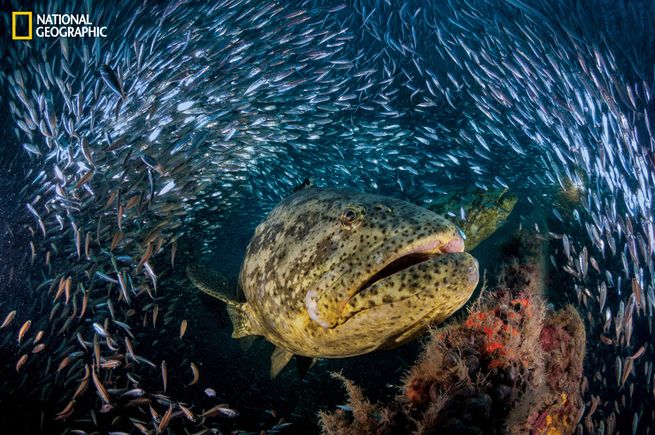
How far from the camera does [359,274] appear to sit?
7.66 ft

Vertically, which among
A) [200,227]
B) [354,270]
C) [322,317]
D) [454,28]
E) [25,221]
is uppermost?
[454,28]

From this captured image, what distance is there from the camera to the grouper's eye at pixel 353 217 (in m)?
2.64

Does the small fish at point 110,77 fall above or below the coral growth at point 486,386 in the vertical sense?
above

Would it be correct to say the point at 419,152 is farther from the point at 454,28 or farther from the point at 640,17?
the point at 640,17

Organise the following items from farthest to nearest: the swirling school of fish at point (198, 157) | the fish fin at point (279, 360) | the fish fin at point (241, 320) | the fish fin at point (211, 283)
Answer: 1. the swirling school of fish at point (198, 157)
2. the fish fin at point (279, 360)
3. the fish fin at point (211, 283)
4. the fish fin at point (241, 320)

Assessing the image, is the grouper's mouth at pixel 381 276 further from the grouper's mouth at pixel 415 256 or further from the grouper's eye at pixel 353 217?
the grouper's eye at pixel 353 217

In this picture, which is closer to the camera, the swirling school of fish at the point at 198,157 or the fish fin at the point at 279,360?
the fish fin at the point at 279,360

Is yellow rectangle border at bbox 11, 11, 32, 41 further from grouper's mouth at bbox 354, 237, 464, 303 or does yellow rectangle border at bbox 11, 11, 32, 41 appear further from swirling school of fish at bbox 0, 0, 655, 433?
grouper's mouth at bbox 354, 237, 464, 303

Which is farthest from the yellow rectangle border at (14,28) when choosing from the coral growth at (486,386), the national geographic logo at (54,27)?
the coral growth at (486,386)

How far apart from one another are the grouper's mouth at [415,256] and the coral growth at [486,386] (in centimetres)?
105

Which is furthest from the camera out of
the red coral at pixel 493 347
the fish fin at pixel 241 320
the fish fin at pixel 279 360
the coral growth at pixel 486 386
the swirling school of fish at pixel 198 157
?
the swirling school of fish at pixel 198 157

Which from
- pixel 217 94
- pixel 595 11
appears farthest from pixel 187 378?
pixel 595 11

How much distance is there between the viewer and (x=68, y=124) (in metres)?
5.83

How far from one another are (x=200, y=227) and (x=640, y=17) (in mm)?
20317
